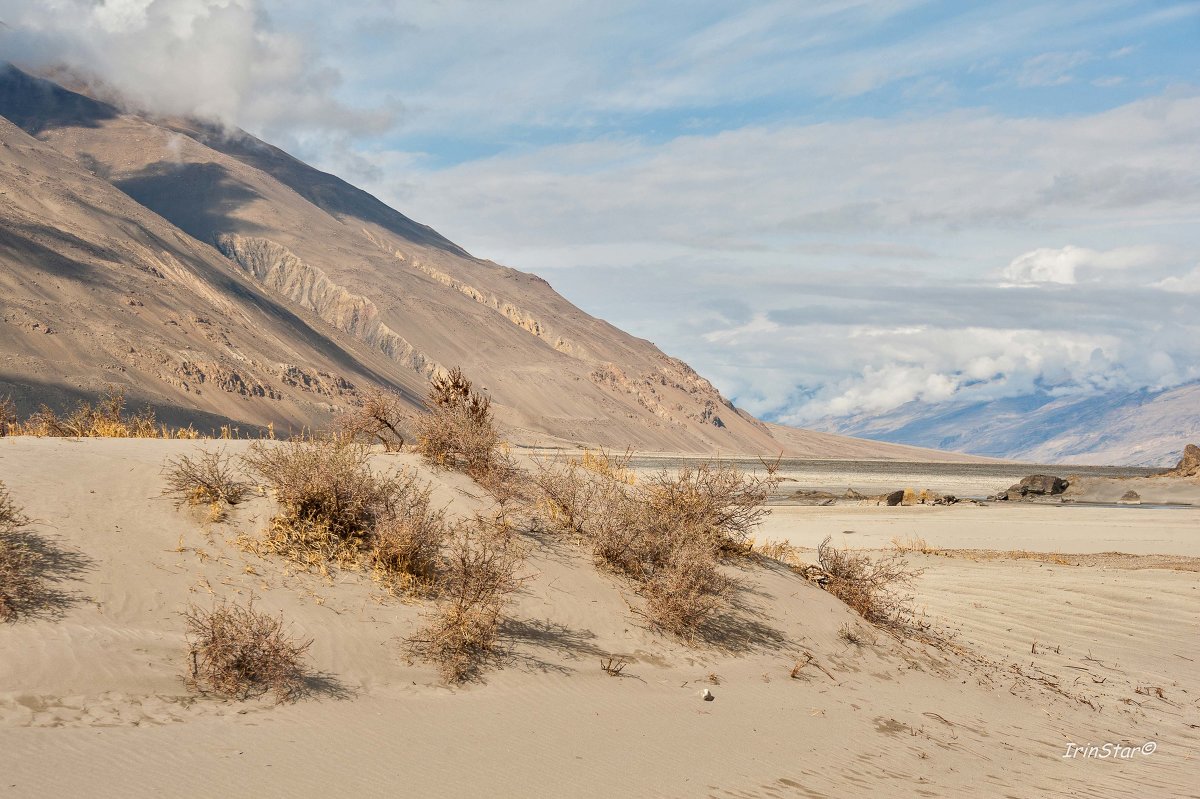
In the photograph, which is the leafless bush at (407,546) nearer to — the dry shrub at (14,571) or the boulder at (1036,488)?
the dry shrub at (14,571)

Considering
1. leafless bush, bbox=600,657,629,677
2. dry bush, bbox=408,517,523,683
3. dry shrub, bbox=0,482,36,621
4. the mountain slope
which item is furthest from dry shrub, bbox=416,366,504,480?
the mountain slope

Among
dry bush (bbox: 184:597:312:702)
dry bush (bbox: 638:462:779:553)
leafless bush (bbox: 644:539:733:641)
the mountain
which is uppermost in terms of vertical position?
the mountain

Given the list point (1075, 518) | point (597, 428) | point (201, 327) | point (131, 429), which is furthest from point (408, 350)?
point (131, 429)

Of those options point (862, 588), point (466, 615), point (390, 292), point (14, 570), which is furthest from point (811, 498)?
point (390, 292)

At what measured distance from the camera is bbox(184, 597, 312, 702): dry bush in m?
6.29

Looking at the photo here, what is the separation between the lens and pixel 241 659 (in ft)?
21.0

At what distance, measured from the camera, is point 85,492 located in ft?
27.2

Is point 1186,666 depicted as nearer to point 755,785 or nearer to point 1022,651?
point 1022,651

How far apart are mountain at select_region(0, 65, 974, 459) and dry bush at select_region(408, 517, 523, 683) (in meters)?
42.1

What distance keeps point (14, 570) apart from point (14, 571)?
2 centimetres

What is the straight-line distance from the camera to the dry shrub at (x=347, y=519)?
8.24 m

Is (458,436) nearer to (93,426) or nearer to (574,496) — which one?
(574,496)

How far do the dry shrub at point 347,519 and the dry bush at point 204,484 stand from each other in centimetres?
28

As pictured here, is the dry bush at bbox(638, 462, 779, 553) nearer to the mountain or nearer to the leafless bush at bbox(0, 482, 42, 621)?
Result: the leafless bush at bbox(0, 482, 42, 621)
